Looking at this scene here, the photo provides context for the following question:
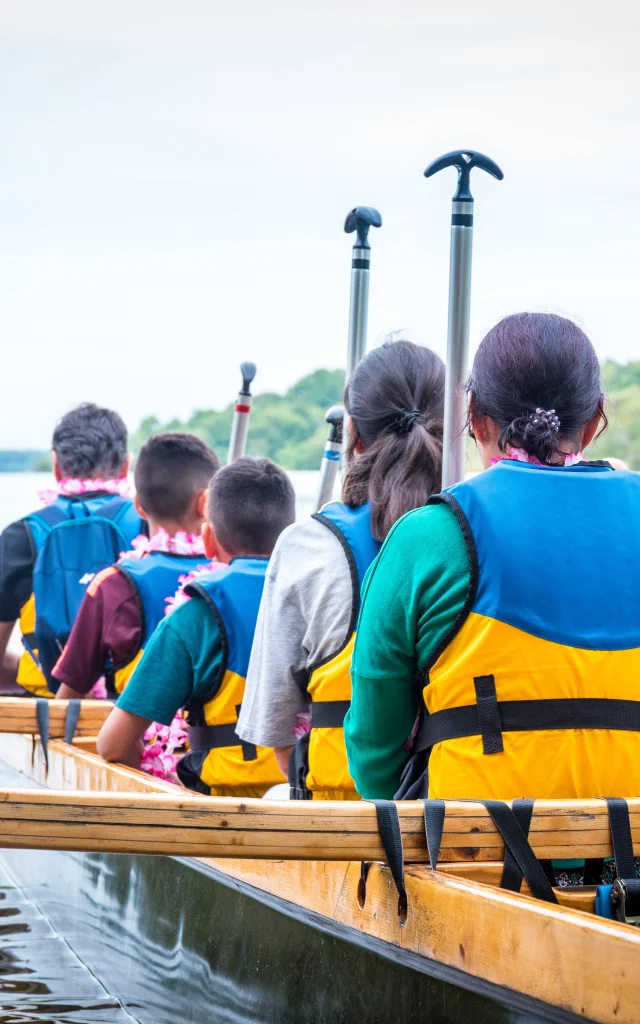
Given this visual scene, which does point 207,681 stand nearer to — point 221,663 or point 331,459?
point 221,663

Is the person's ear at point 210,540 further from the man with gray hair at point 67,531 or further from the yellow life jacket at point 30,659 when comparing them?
the yellow life jacket at point 30,659

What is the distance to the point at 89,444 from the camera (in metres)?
5.54

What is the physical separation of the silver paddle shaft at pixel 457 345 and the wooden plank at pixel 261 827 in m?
0.92

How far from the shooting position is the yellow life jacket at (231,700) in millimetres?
3322

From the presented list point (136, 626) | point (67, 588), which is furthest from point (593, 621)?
point (67, 588)

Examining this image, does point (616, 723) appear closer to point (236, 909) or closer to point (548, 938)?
point (548, 938)

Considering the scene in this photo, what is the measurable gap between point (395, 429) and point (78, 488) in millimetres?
2746

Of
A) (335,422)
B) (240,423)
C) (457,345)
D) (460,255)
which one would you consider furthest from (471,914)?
(240,423)

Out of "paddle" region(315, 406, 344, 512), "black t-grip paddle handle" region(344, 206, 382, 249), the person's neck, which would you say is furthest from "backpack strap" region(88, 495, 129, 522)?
"black t-grip paddle handle" region(344, 206, 382, 249)

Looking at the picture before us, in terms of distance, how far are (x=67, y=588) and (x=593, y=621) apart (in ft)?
10.3

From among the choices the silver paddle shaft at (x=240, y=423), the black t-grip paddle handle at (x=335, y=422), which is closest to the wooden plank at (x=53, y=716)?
the black t-grip paddle handle at (x=335, y=422)

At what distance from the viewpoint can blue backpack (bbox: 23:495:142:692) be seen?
496cm

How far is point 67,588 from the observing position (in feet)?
16.3

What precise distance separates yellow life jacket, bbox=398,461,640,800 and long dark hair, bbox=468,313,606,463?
0.09 metres
